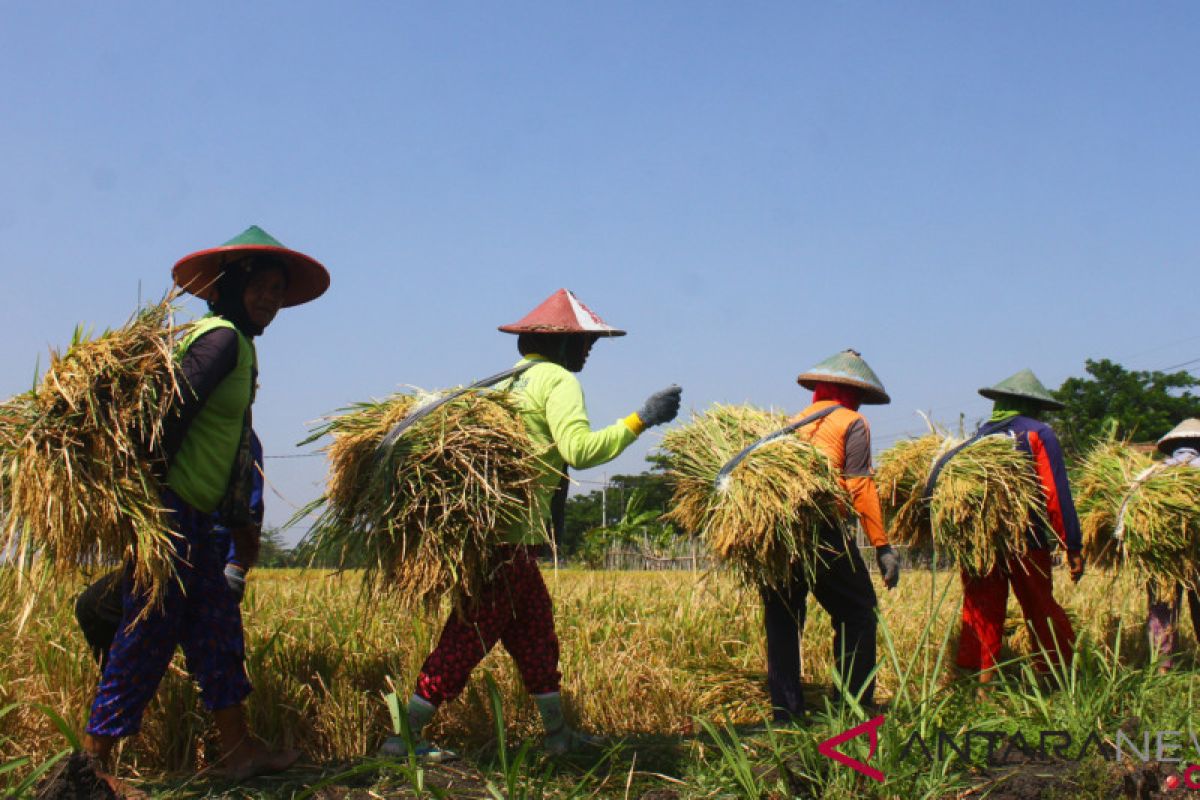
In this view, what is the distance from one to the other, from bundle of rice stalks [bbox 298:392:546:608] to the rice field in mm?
374

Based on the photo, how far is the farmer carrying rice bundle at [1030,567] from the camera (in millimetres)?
4762

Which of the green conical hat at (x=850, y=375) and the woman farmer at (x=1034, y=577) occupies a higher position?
the green conical hat at (x=850, y=375)

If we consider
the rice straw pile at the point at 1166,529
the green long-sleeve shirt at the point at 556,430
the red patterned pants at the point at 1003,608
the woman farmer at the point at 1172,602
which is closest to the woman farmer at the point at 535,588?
the green long-sleeve shirt at the point at 556,430

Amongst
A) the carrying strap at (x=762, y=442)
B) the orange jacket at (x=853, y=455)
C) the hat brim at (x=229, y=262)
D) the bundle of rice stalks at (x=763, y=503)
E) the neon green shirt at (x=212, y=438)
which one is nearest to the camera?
the neon green shirt at (x=212, y=438)

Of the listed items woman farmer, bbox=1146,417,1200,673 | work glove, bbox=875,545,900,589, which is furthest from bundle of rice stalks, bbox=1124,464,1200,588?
work glove, bbox=875,545,900,589

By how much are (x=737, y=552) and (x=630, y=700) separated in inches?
43.0

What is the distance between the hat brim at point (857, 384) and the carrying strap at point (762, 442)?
16cm

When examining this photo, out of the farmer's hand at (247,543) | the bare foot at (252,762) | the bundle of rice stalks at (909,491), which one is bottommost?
the bare foot at (252,762)

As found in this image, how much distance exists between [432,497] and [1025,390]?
3.48 metres

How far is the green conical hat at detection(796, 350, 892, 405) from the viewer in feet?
15.0

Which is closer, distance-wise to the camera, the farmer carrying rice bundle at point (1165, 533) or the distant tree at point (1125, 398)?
the farmer carrying rice bundle at point (1165, 533)

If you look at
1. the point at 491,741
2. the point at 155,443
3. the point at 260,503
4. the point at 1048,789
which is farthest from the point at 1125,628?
the point at 155,443

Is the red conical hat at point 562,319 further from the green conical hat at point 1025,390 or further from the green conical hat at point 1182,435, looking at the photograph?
the green conical hat at point 1182,435

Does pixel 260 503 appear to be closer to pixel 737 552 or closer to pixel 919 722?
pixel 737 552
